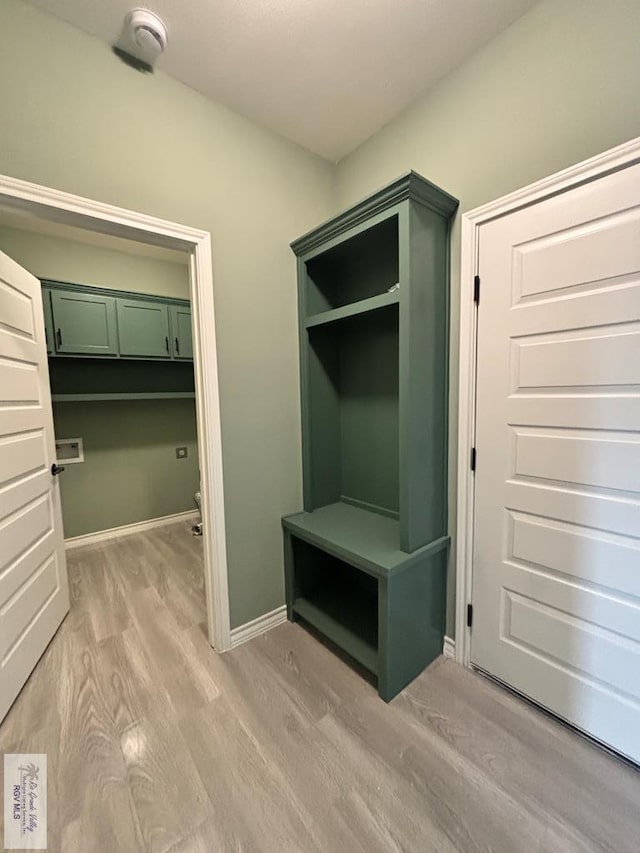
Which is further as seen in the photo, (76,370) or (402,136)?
(76,370)

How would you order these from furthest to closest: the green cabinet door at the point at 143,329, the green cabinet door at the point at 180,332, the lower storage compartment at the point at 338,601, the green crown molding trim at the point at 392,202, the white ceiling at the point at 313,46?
the green cabinet door at the point at 180,332, the green cabinet door at the point at 143,329, the lower storage compartment at the point at 338,601, the green crown molding trim at the point at 392,202, the white ceiling at the point at 313,46

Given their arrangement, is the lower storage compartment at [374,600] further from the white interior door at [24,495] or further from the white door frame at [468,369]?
the white interior door at [24,495]

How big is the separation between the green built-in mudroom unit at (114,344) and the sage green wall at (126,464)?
210 millimetres

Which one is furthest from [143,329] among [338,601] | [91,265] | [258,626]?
[338,601]

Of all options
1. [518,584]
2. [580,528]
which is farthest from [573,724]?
[580,528]

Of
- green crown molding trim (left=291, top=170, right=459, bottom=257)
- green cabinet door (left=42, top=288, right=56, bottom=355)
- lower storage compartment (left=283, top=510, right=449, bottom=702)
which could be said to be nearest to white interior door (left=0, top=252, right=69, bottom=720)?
green cabinet door (left=42, top=288, right=56, bottom=355)

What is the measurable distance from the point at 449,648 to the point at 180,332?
3.35m

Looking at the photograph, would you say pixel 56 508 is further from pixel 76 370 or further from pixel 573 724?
pixel 573 724

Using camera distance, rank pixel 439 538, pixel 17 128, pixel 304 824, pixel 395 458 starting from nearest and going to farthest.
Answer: pixel 304 824 → pixel 17 128 → pixel 439 538 → pixel 395 458

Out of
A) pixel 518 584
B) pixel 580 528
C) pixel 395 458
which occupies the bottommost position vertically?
pixel 518 584

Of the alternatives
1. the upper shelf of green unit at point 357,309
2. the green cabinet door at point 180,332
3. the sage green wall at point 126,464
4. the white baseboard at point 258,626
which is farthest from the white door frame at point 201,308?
the sage green wall at point 126,464

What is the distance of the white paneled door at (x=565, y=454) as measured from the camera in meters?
1.18

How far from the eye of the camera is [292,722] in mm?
1433

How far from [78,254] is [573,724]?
177 inches
